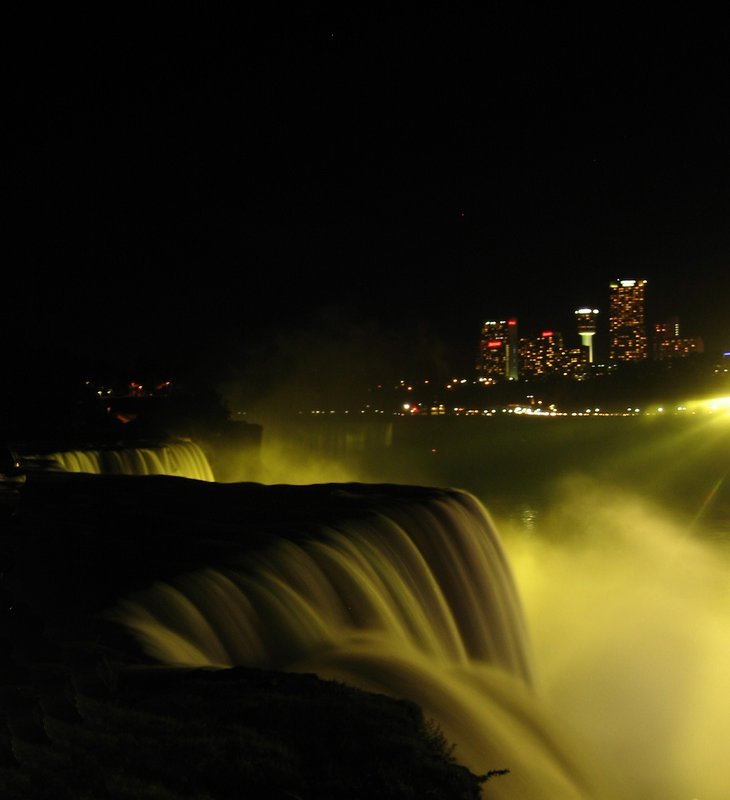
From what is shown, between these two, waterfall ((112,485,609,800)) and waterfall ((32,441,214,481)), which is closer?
waterfall ((112,485,609,800))

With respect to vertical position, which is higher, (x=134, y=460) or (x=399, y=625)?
(x=399, y=625)

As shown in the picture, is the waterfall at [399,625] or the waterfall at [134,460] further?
the waterfall at [134,460]

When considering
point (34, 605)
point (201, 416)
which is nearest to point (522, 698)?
point (34, 605)

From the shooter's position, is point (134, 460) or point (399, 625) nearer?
point (399, 625)
